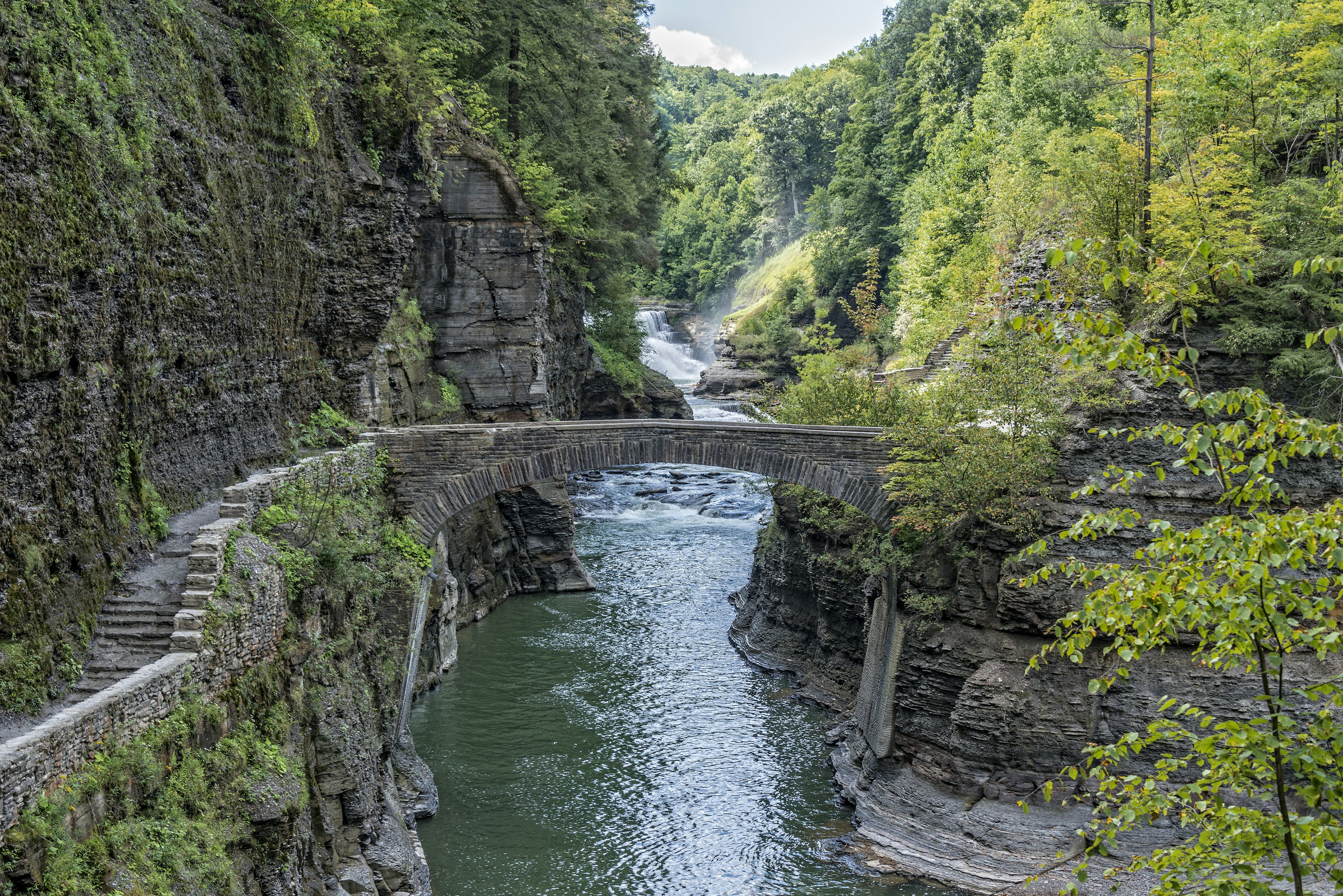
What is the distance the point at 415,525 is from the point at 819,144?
5582 cm

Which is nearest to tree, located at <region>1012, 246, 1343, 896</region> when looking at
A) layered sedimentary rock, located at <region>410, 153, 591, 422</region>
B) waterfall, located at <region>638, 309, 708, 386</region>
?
layered sedimentary rock, located at <region>410, 153, 591, 422</region>

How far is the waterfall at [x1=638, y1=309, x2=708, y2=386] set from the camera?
57.1 meters

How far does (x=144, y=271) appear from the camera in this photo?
1168 centimetres

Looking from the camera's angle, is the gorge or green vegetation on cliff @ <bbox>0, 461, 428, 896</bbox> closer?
green vegetation on cliff @ <bbox>0, 461, 428, 896</bbox>

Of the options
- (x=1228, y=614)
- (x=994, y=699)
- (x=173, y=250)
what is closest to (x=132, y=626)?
(x=173, y=250)

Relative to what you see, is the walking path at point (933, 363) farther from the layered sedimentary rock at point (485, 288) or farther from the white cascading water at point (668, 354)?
the white cascading water at point (668, 354)

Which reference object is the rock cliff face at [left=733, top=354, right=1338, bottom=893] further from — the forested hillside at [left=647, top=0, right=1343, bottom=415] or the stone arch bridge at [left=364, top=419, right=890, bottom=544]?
the forested hillside at [left=647, top=0, right=1343, bottom=415]

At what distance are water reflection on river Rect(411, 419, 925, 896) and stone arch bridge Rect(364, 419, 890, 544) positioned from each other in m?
4.50

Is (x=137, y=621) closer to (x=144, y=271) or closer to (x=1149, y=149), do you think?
(x=144, y=271)

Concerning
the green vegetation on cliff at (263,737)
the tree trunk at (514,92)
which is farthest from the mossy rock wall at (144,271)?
the tree trunk at (514,92)

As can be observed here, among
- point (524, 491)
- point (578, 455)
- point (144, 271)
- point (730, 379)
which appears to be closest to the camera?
point (144, 271)

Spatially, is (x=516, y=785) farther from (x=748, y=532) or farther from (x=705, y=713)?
(x=748, y=532)

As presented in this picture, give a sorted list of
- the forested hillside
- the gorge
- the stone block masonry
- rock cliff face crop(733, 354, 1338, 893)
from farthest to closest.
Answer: the forested hillside, rock cliff face crop(733, 354, 1338, 893), the gorge, the stone block masonry

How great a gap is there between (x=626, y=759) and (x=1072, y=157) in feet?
53.5
